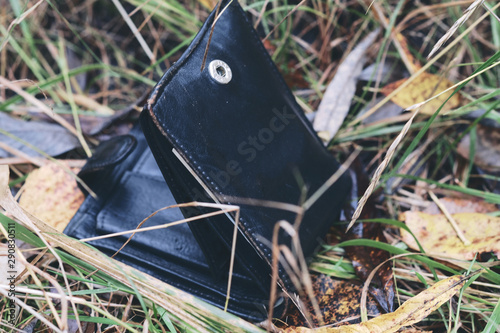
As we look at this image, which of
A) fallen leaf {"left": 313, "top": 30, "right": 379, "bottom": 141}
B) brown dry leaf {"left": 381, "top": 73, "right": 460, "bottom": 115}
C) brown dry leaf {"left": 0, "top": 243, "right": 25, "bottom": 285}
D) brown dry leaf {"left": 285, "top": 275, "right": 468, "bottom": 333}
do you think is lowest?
brown dry leaf {"left": 285, "top": 275, "right": 468, "bottom": 333}

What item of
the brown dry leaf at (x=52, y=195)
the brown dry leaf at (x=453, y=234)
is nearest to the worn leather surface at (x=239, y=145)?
the brown dry leaf at (x=453, y=234)

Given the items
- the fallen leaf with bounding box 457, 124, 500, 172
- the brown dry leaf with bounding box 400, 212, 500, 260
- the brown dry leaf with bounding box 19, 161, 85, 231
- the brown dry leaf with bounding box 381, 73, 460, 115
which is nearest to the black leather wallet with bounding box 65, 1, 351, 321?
the brown dry leaf with bounding box 19, 161, 85, 231

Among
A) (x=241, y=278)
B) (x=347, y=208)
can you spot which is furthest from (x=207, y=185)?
(x=347, y=208)

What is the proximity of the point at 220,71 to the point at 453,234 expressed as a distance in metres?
0.88

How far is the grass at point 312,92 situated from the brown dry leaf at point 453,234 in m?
0.04

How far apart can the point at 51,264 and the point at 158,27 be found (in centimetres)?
130

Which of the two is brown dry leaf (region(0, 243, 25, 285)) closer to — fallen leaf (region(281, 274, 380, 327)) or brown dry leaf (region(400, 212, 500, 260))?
fallen leaf (region(281, 274, 380, 327))

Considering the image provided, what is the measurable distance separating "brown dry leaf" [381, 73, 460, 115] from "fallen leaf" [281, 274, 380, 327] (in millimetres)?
725

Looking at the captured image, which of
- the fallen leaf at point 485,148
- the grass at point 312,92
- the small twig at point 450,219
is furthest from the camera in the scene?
the fallen leaf at point 485,148

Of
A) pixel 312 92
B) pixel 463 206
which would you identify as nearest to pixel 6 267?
pixel 312 92

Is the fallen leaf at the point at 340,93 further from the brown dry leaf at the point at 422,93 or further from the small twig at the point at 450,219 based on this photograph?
the small twig at the point at 450,219

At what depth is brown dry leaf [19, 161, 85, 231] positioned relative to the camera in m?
1.40

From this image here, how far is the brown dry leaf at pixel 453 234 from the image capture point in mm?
1168

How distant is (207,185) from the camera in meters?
0.98
